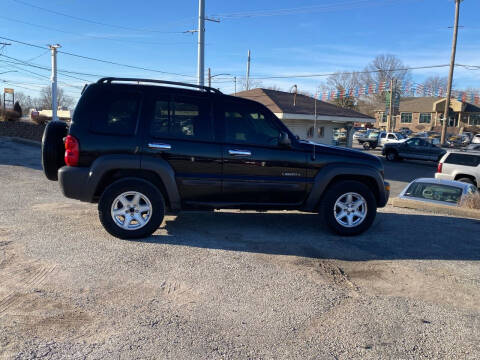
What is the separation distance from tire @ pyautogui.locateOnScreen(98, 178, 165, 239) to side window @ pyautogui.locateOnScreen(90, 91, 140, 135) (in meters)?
0.66

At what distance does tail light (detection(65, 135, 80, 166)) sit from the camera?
16.3 feet

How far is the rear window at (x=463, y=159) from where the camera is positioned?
15695 millimetres

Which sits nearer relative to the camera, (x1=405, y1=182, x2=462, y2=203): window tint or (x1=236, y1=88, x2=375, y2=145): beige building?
(x1=405, y1=182, x2=462, y2=203): window tint

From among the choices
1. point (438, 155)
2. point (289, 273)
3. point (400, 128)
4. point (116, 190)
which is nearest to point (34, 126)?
point (116, 190)

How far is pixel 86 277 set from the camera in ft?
13.2

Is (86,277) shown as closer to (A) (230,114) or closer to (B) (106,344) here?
(B) (106,344)

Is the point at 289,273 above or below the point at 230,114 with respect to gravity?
below

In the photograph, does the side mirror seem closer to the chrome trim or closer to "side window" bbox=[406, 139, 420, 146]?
the chrome trim

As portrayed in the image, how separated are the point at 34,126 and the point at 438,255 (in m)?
22.6

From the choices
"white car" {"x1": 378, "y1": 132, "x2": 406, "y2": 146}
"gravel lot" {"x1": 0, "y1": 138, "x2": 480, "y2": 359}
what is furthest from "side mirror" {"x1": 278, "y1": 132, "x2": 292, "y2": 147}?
"white car" {"x1": 378, "y1": 132, "x2": 406, "y2": 146}

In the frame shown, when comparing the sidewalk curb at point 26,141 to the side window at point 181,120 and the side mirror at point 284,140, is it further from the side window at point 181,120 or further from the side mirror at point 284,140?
the side mirror at point 284,140

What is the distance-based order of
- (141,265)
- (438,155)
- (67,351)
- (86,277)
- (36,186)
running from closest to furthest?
(67,351), (86,277), (141,265), (36,186), (438,155)

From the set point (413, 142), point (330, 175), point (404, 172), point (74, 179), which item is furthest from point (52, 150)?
point (413, 142)

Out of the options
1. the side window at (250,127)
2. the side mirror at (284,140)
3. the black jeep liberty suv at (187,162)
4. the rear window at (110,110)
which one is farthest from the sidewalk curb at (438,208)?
the rear window at (110,110)
